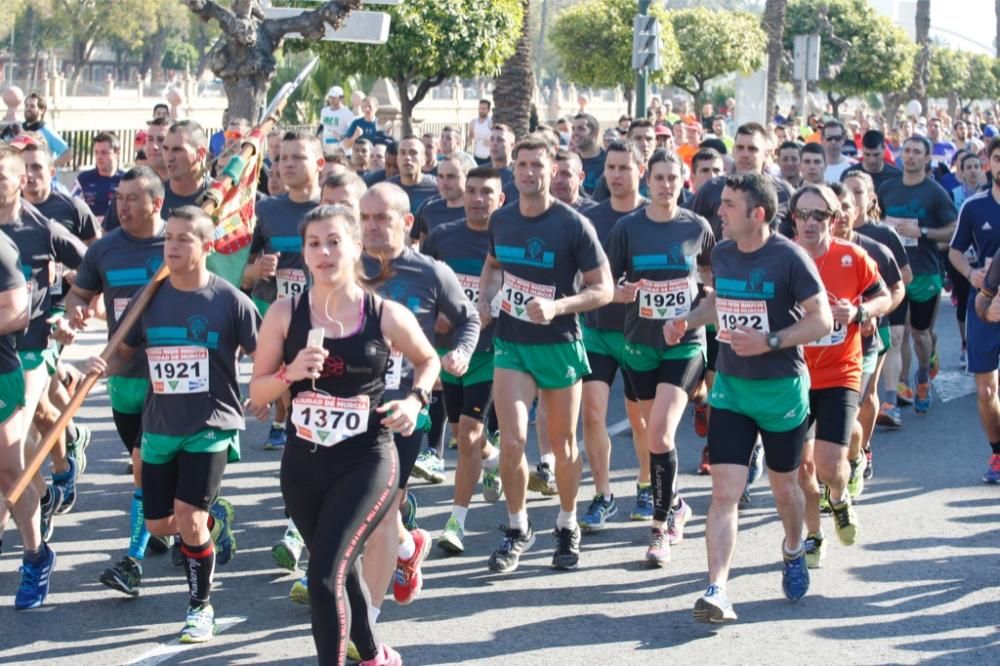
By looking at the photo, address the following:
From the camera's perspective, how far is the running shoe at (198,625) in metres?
6.72

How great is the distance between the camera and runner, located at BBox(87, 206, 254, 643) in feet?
22.2

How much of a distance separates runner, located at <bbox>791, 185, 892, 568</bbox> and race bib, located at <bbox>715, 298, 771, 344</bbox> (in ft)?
2.05

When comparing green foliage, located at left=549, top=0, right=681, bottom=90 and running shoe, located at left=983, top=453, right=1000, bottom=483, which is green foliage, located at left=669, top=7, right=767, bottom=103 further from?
running shoe, located at left=983, top=453, right=1000, bottom=483

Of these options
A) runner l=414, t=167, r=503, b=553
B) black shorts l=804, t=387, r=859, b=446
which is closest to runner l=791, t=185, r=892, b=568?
black shorts l=804, t=387, r=859, b=446

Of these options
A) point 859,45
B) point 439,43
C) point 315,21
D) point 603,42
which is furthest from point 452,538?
point 859,45

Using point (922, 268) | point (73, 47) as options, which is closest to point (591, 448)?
point (922, 268)

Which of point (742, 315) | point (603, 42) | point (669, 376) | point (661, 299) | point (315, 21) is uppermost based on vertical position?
point (603, 42)

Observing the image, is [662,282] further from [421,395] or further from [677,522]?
[421,395]

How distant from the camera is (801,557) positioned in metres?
7.34

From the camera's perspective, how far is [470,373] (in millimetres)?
8625

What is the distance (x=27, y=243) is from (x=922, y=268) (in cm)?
709

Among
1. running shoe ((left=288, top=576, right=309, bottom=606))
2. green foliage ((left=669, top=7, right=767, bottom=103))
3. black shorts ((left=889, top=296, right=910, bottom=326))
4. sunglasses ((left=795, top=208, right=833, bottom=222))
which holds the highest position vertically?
green foliage ((left=669, top=7, right=767, bottom=103))

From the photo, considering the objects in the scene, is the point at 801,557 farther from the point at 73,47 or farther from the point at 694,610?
the point at 73,47

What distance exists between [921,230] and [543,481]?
14.8 feet
